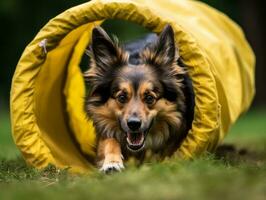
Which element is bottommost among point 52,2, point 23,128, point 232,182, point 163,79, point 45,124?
point 52,2

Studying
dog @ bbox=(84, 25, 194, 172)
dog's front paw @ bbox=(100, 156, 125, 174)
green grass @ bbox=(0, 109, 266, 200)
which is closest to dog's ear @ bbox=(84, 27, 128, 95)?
dog @ bbox=(84, 25, 194, 172)

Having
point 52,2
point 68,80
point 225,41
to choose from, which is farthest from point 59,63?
point 52,2

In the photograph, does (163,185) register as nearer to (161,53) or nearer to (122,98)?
(122,98)

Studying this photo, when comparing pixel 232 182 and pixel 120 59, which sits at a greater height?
pixel 232 182

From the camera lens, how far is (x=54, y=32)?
6949 millimetres

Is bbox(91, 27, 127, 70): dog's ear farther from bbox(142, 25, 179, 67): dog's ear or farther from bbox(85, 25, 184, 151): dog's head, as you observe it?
bbox(142, 25, 179, 67): dog's ear

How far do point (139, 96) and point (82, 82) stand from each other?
8.09 ft

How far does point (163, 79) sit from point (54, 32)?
115 cm

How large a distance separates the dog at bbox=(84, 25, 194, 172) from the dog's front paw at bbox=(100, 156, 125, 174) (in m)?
0.09

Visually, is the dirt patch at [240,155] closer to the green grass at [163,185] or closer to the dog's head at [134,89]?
the dog's head at [134,89]

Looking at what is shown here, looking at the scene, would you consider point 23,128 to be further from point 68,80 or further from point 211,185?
point 211,185

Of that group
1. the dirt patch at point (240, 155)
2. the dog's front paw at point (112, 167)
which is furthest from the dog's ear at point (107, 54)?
the dirt patch at point (240, 155)

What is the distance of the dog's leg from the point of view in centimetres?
629

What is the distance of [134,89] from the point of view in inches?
262
